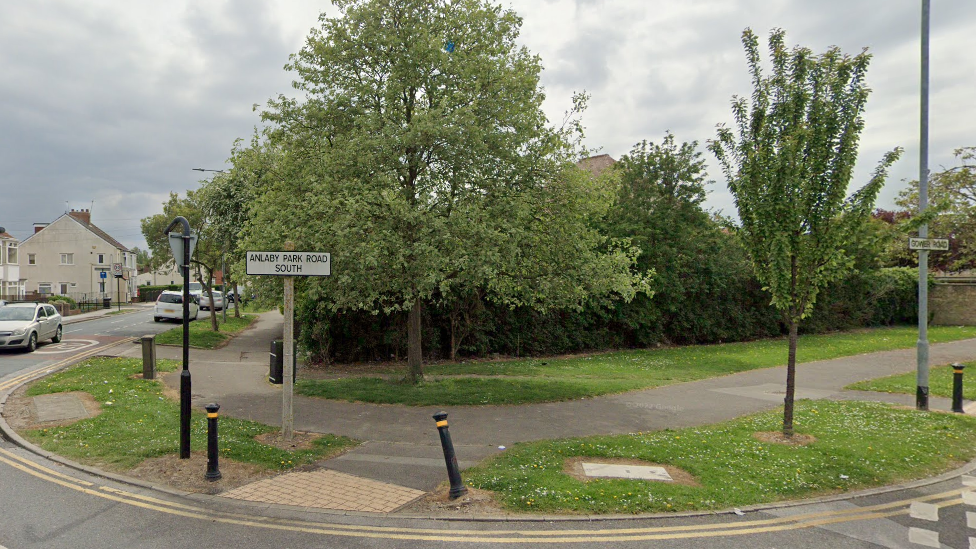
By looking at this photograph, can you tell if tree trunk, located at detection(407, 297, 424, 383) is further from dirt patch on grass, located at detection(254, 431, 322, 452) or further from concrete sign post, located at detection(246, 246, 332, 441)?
concrete sign post, located at detection(246, 246, 332, 441)

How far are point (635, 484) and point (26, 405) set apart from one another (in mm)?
11198

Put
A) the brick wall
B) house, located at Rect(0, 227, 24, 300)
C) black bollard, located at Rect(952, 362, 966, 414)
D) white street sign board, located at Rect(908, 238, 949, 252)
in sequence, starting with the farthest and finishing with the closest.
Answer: house, located at Rect(0, 227, 24, 300)
the brick wall
white street sign board, located at Rect(908, 238, 949, 252)
black bollard, located at Rect(952, 362, 966, 414)

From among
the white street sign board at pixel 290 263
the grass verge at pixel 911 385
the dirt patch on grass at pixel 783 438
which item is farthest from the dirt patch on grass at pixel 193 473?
the grass verge at pixel 911 385

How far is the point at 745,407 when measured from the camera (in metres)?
11.6

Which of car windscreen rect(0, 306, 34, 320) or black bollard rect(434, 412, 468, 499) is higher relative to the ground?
car windscreen rect(0, 306, 34, 320)

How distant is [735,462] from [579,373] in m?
9.06

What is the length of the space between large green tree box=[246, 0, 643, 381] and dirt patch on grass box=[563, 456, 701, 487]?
4.11 meters

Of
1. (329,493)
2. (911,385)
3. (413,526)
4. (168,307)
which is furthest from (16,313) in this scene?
(911,385)

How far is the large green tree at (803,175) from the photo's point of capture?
27.3 ft

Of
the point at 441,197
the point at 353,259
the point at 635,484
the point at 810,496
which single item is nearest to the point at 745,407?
the point at 810,496

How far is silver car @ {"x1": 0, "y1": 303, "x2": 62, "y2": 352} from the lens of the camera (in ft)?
58.5

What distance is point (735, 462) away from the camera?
7.42 meters

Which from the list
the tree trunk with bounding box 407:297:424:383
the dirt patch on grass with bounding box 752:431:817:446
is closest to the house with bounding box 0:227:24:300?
the tree trunk with bounding box 407:297:424:383

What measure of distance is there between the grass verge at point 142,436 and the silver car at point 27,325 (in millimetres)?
7456
